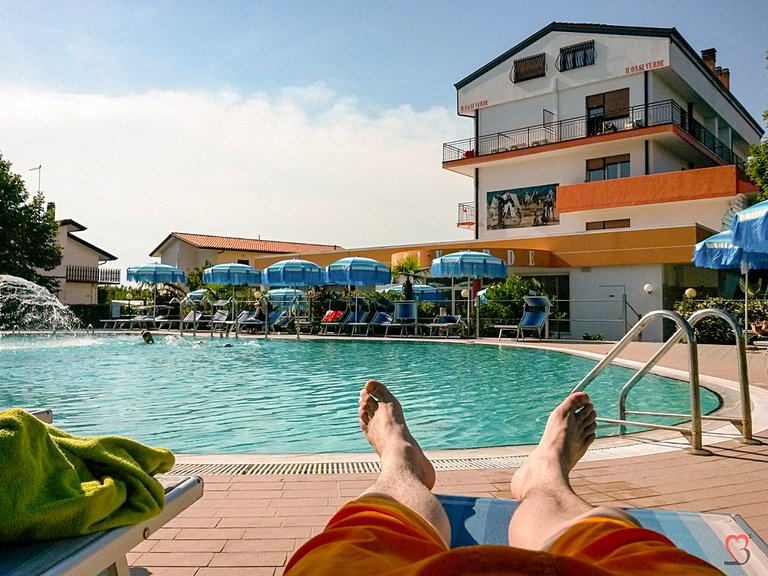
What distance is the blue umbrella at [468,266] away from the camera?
17.2 m

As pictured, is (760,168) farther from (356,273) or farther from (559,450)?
(559,450)

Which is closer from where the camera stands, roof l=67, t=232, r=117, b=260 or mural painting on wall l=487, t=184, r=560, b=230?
mural painting on wall l=487, t=184, r=560, b=230

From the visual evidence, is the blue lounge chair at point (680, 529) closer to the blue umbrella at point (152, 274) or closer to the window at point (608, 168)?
the blue umbrella at point (152, 274)

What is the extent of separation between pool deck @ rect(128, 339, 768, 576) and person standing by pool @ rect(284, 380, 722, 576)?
732mm

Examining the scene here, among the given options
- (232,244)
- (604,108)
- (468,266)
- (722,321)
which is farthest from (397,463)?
(232,244)

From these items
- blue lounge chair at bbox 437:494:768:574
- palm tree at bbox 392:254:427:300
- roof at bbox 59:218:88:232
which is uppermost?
roof at bbox 59:218:88:232

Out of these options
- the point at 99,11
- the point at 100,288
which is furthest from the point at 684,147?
the point at 100,288

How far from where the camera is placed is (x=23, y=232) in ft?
93.1

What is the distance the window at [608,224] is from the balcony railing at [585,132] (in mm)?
3698

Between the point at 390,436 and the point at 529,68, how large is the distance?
93.9 feet

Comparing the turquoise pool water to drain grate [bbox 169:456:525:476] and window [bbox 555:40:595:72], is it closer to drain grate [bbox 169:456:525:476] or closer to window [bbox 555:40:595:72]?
drain grate [bbox 169:456:525:476]

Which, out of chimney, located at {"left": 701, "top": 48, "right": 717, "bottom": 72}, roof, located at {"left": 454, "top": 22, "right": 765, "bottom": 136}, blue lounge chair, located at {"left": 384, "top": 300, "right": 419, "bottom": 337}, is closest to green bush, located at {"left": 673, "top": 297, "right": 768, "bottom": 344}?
blue lounge chair, located at {"left": 384, "top": 300, "right": 419, "bottom": 337}

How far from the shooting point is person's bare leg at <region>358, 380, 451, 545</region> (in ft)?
5.41

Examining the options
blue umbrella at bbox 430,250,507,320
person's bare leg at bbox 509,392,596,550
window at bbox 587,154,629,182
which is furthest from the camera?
window at bbox 587,154,629,182
